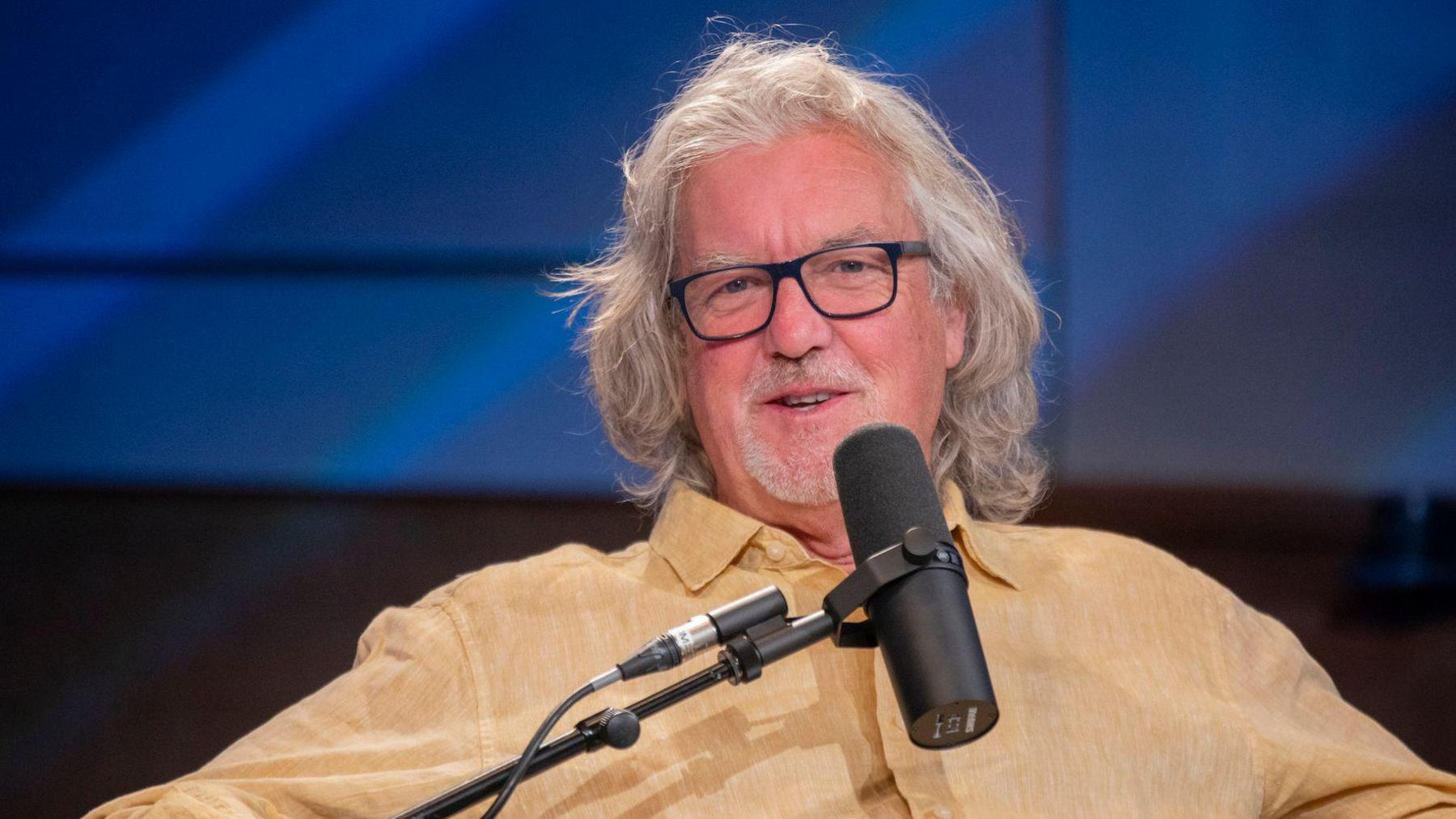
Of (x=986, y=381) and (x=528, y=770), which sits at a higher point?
(x=986, y=381)

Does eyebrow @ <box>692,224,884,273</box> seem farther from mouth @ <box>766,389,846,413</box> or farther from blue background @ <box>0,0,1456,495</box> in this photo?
blue background @ <box>0,0,1456,495</box>

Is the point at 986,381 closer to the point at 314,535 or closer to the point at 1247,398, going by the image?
the point at 1247,398

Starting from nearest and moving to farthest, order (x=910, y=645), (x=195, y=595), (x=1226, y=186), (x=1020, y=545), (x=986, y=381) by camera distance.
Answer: (x=910, y=645) < (x=1020, y=545) < (x=986, y=381) < (x=195, y=595) < (x=1226, y=186)

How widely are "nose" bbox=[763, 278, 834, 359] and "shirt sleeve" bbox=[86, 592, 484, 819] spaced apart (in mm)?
528

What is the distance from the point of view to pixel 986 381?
204 centimetres

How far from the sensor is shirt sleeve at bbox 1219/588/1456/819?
1594mm

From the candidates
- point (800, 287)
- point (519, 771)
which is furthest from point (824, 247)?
point (519, 771)

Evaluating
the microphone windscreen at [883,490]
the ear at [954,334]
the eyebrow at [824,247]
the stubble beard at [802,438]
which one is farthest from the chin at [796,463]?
the microphone windscreen at [883,490]

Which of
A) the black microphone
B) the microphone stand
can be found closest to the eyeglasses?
the black microphone

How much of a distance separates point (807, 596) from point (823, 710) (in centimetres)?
17

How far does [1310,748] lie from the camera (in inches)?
63.7

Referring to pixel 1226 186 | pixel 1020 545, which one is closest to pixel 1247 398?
pixel 1226 186

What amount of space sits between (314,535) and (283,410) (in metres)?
0.23

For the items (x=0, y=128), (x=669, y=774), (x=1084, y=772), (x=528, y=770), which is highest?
(x=0, y=128)
